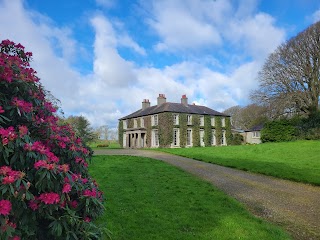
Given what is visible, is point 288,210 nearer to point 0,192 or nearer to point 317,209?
point 317,209

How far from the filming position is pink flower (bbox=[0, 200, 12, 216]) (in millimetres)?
2246

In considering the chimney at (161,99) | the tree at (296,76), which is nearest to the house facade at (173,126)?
the chimney at (161,99)

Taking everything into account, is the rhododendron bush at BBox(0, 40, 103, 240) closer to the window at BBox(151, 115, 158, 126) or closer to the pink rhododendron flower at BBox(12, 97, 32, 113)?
the pink rhododendron flower at BBox(12, 97, 32, 113)

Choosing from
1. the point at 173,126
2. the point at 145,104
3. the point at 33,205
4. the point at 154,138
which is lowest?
the point at 33,205

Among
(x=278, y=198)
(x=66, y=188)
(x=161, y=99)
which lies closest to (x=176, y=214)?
(x=278, y=198)

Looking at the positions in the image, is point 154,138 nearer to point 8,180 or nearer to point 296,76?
point 296,76

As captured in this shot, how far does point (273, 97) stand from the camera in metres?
35.3

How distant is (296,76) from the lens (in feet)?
113

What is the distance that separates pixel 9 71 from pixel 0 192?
4.39ft

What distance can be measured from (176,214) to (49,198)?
4.73 metres

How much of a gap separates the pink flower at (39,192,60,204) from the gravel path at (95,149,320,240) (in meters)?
5.08

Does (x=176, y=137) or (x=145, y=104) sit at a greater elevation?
(x=145, y=104)

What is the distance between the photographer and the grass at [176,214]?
5.62 meters

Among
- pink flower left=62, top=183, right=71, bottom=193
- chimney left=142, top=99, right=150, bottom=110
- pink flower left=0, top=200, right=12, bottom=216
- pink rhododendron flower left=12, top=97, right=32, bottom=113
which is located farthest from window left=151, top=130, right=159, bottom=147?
pink flower left=0, top=200, right=12, bottom=216
